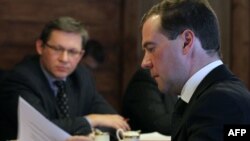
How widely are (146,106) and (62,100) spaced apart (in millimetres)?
485

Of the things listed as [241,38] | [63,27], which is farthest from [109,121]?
[241,38]

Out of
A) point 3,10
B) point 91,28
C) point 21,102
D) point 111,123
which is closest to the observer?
point 21,102

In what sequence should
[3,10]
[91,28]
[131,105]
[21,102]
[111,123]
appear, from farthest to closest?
[91,28], [3,10], [131,105], [111,123], [21,102]

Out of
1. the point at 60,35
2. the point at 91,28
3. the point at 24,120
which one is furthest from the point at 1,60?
the point at 24,120

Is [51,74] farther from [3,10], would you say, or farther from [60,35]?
[3,10]

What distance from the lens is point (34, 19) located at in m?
3.55

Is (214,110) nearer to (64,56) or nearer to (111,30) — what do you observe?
(64,56)

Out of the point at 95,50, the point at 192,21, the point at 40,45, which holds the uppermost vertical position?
the point at 192,21

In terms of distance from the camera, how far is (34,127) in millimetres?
1875

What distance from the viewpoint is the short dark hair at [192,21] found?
4.29ft

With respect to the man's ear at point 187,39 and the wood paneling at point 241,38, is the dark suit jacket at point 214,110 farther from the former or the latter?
the wood paneling at point 241,38

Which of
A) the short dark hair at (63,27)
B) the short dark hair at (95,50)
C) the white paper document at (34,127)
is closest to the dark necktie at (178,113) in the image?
the white paper document at (34,127)

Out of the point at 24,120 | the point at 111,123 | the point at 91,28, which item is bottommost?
the point at 111,123

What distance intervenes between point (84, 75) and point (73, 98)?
7.8 inches
